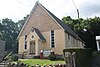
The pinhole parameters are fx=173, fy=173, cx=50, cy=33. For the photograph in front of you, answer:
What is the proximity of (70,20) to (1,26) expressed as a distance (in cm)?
2593

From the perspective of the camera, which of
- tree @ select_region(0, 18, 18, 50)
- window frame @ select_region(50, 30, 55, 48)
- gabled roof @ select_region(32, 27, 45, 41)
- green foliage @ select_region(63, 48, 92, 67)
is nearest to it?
green foliage @ select_region(63, 48, 92, 67)

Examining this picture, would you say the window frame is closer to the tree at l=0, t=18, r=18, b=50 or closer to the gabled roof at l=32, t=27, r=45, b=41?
the gabled roof at l=32, t=27, r=45, b=41

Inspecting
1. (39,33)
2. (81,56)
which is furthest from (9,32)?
(81,56)

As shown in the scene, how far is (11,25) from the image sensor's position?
63438 millimetres

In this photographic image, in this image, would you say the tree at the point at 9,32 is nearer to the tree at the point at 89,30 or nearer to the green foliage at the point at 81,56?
the tree at the point at 89,30

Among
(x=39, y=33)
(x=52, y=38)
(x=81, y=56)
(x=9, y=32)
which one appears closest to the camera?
(x=81, y=56)

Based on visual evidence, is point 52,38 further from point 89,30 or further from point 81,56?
point 89,30

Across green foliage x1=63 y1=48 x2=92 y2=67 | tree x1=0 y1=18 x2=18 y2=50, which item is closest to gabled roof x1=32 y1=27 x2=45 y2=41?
green foliage x1=63 y1=48 x2=92 y2=67

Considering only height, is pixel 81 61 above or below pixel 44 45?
below

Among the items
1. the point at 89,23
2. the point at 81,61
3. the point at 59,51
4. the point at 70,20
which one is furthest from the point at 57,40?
the point at 70,20

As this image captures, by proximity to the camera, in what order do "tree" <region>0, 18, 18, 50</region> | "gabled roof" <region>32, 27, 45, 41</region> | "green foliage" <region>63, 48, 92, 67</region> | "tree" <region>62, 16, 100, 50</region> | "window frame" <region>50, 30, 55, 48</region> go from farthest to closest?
"tree" <region>0, 18, 18, 50</region>
"tree" <region>62, 16, 100, 50</region>
"gabled roof" <region>32, 27, 45, 41</region>
"window frame" <region>50, 30, 55, 48</region>
"green foliage" <region>63, 48, 92, 67</region>

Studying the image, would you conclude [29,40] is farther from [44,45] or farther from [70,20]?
[70,20]

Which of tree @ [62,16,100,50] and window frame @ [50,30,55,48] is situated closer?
window frame @ [50,30,55,48]

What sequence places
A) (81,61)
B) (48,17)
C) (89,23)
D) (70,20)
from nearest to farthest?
(81,61) → (48,17) → (89,23) → (70,20)
